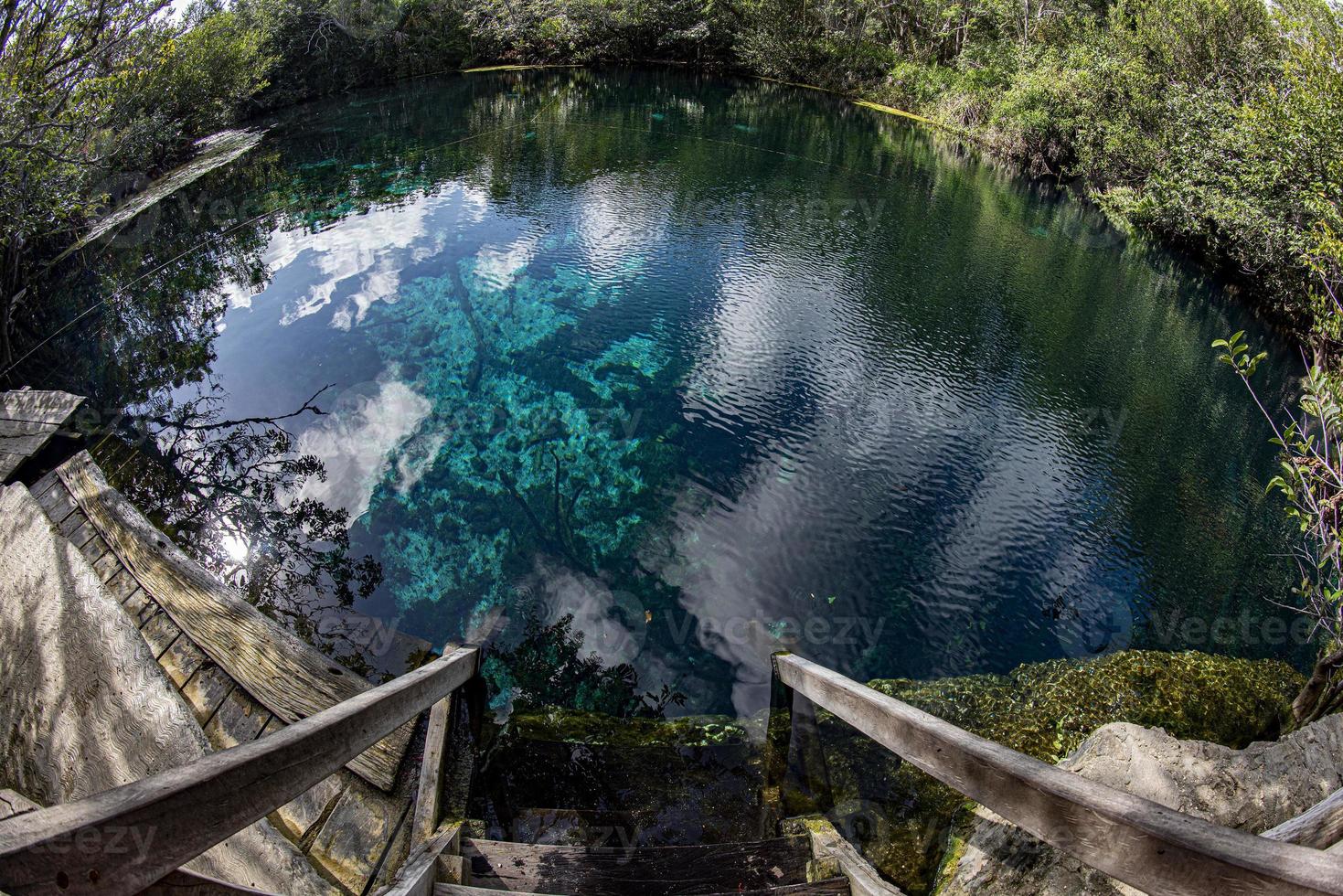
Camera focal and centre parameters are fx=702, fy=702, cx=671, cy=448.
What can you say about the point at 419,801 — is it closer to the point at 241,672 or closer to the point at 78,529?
the point at 241,672

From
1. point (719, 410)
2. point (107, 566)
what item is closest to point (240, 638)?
point (107, 566)

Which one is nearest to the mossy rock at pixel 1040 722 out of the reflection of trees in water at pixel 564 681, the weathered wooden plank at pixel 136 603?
the reflection of trees in water at pixel 564 681

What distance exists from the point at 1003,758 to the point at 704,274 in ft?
34.2

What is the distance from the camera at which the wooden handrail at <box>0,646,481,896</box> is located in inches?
39.9

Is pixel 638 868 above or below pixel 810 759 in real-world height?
above

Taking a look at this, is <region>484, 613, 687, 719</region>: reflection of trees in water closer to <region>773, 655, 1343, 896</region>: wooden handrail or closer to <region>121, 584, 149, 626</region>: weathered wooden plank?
<region>121, 584, 149, 626</region>: weathered wooden plank

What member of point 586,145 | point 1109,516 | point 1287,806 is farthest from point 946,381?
point 586,145

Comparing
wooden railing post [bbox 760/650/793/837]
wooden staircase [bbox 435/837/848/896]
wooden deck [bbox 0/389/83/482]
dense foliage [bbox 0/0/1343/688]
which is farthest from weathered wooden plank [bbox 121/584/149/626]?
dense foliage [bbox 0/0/1343/688]

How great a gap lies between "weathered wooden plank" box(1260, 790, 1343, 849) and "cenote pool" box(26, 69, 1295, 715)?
3248mm

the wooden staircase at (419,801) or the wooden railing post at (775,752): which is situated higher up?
the wooden staircase at (419,801)

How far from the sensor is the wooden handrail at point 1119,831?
121cm

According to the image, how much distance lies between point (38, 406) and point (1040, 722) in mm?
6621

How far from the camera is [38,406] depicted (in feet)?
15.9

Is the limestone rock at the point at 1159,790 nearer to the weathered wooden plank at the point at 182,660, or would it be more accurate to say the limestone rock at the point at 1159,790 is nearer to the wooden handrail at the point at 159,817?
the wooden handrail at the point at 159,817
